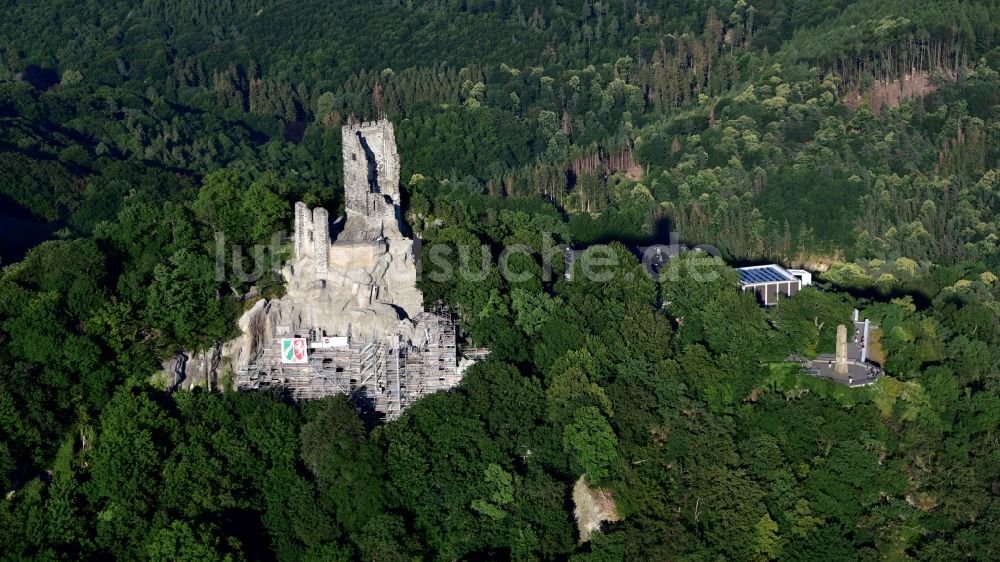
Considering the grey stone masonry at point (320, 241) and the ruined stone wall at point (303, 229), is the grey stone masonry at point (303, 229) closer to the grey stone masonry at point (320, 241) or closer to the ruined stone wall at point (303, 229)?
the ruined stone wall at point (303, 229)

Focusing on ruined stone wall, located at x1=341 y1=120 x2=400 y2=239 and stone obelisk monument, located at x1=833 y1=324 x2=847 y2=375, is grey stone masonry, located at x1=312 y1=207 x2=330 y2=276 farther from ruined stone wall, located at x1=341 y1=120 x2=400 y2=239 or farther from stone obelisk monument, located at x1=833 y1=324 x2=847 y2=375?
stone obelisk monument, located at x1=833 y1=324 x2=847 y2=375

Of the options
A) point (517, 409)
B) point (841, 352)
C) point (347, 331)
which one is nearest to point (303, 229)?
point (347, 331)

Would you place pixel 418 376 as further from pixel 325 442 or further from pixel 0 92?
pixel 0 92

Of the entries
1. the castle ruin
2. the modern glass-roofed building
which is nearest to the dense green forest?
the castle ruin

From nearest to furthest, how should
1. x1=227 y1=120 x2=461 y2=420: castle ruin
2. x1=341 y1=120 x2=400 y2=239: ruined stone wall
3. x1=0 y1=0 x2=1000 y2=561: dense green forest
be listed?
x1=0 y1=0 x2=1000 y2=561: dense green forest
x1=227 y1=120 x2=461 y2=420: castle ruin
x1=341 y1=120 x2=400 y2=239: ruined stone wall

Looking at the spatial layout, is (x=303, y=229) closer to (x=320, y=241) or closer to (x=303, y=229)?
(x=303, y=229)

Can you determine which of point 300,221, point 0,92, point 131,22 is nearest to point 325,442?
point 300,221
